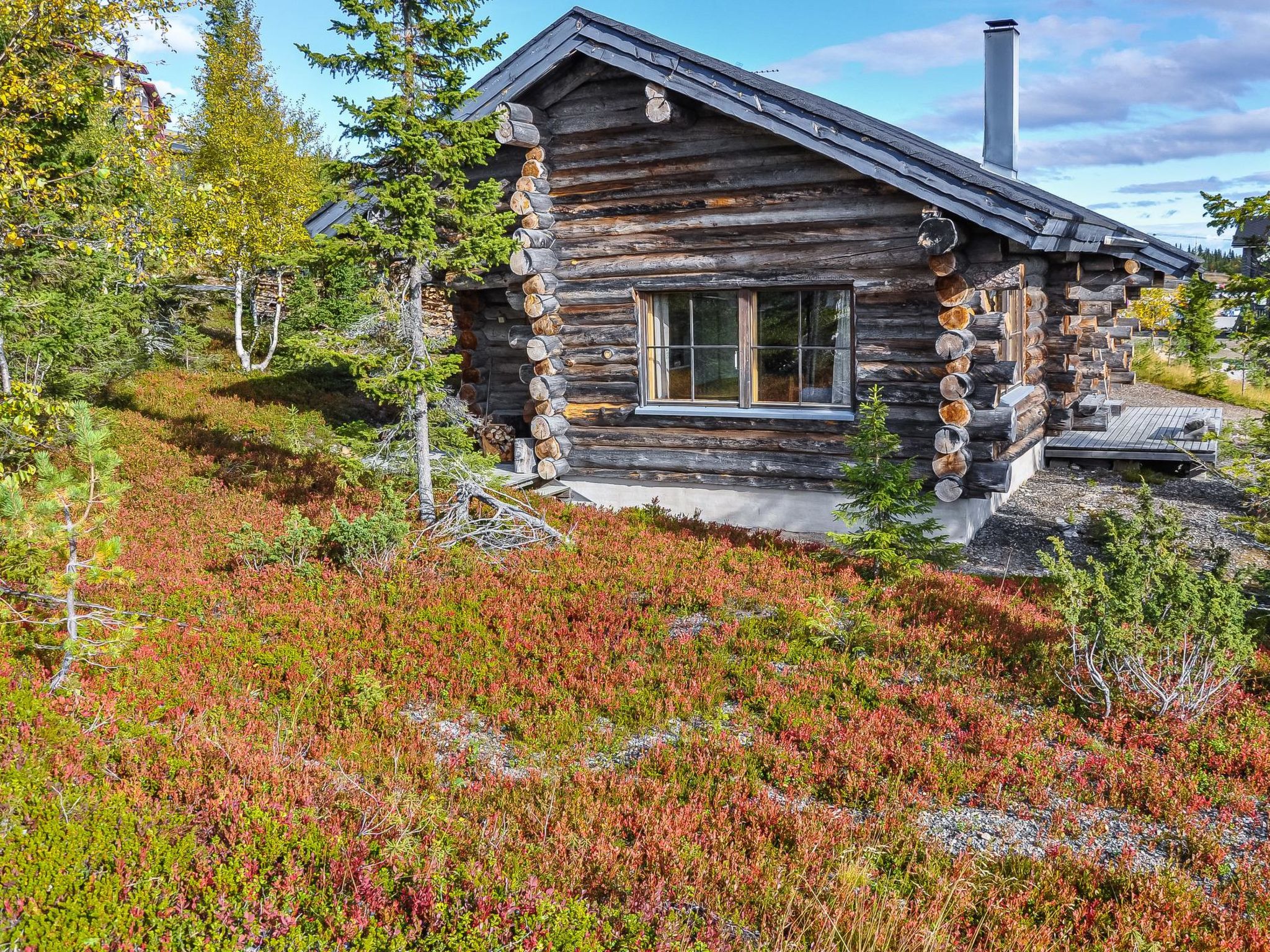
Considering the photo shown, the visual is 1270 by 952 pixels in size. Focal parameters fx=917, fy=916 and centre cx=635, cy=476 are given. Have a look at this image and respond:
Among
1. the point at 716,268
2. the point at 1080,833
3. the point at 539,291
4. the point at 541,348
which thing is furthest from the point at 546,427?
the point at 1080,833

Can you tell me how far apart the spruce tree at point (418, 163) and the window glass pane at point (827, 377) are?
13.9 ft

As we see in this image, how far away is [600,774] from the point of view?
5.71 meters

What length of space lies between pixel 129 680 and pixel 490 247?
5.86 metres

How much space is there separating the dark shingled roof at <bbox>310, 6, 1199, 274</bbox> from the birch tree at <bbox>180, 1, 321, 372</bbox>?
1016 cm

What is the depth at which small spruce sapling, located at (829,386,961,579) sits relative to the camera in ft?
30.1

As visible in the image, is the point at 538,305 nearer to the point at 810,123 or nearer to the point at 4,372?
the point at 810,123

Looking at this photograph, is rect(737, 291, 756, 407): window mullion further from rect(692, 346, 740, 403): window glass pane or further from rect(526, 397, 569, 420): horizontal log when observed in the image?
rect(526, 397, 569, 420): horizontal log

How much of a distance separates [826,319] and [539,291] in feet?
13.3

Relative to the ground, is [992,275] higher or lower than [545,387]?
higher

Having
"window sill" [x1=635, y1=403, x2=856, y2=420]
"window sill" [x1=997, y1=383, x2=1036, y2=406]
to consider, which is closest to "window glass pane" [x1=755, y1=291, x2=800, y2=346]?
"window sill" [x1=635, y1=403, x2=856, y2=420]

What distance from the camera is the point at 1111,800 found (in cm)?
562

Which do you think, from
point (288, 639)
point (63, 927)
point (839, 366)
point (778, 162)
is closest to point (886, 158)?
point (778, 162)

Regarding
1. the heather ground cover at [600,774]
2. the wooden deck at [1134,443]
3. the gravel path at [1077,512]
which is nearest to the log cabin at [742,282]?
the gravel path at [1077,512]

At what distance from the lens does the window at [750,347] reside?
11875 mm
